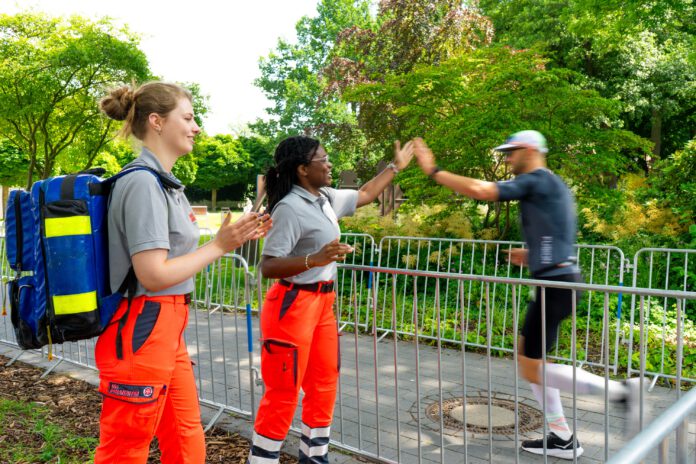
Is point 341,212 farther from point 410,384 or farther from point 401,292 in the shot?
point 401,292

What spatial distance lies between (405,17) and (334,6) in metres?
28.9

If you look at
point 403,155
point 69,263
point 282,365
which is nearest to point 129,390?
point 69,263

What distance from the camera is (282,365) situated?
3.24 m

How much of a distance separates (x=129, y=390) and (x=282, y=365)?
1061 mm

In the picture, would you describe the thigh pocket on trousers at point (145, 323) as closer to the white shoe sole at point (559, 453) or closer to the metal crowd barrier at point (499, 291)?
the white shoe sole at point (559, 453)

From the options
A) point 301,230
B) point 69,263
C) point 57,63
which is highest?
point 57,63

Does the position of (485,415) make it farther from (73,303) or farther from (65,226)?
(65,226)

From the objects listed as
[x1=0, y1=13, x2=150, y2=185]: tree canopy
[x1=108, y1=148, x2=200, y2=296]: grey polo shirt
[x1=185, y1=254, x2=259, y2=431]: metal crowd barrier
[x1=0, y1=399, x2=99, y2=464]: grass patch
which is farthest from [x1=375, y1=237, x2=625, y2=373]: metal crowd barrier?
[x1=0, y1=13, x2=150, y2=185]: tree canopy

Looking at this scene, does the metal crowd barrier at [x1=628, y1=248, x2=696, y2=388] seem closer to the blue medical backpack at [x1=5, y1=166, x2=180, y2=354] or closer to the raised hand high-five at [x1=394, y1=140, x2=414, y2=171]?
the raised hand high-five at [x1=394, y1=140, x2=414, y2=171]

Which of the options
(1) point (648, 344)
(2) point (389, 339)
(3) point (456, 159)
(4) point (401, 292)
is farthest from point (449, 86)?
(1) point (648, 344)

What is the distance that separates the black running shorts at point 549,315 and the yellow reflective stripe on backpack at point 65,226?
273 cm

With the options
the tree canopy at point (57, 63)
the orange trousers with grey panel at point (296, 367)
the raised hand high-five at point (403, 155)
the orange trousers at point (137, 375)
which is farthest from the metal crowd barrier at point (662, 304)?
the tree canopy at point (57, 63)

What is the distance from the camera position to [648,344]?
22.2 ft

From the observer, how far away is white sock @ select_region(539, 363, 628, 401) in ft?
11.2
